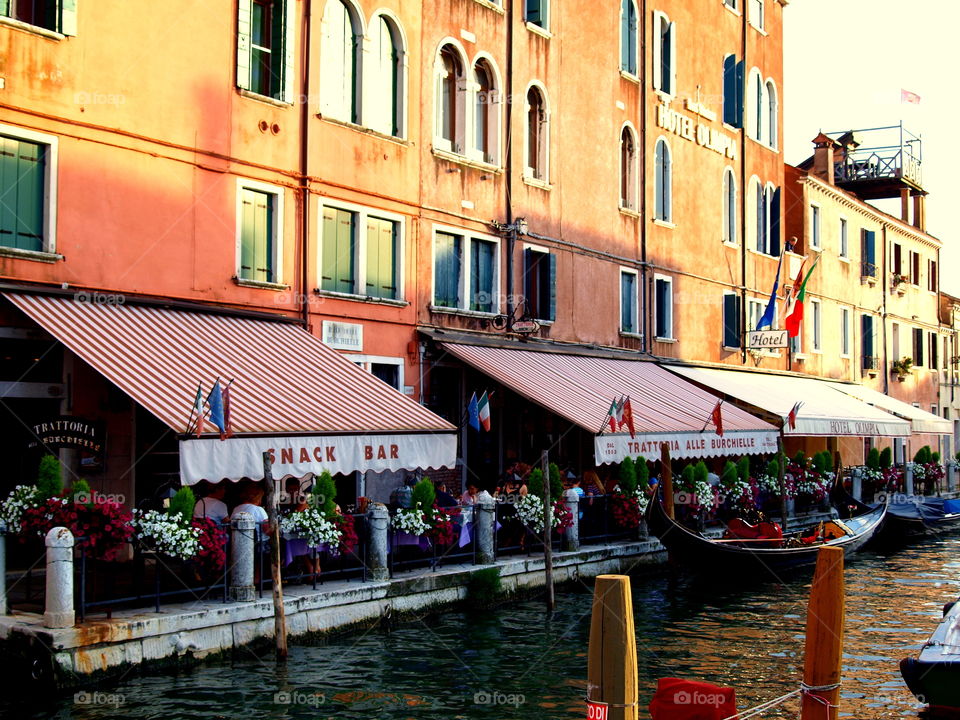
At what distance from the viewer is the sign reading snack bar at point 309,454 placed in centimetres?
1193

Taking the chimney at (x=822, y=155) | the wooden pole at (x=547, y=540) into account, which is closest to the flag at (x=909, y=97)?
the chimney at (x=822, y=155)

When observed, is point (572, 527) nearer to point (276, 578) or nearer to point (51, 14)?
point (276, 578)

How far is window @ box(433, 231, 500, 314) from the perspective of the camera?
1945 centimetres

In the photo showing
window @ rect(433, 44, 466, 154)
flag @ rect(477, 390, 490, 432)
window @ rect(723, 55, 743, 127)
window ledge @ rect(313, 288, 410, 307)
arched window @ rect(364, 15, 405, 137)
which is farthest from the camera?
window @ rect(723, 55, 743, 127)

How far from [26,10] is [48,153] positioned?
5.36 feet

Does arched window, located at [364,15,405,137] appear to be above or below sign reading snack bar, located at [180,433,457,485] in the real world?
above

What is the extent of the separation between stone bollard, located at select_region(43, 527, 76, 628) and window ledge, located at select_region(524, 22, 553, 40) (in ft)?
46.4

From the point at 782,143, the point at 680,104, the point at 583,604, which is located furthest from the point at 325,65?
the point at 782,143

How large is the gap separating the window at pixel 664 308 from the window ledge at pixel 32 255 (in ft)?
51.4

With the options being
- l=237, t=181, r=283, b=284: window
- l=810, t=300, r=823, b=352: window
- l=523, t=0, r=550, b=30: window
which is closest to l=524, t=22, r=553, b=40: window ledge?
l=523, t=0, r=550, b=30: window

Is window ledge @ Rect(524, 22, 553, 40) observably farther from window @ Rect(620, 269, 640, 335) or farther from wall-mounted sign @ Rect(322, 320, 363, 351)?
wall-mounted sign @ Rect(322, 320, 363, 351)

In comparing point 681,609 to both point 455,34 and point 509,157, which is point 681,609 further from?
point 455,34

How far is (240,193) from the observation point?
1585 cm

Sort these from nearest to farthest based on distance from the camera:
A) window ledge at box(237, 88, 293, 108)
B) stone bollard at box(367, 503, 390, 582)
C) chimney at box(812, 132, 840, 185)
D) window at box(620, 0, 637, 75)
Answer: stone bollard at box(367, 503, 390, 582), window ledge at box(237, 88, 293, 108), window at box(620, 0, 637, 75), chimney at box(812, 132, 840, 185)
